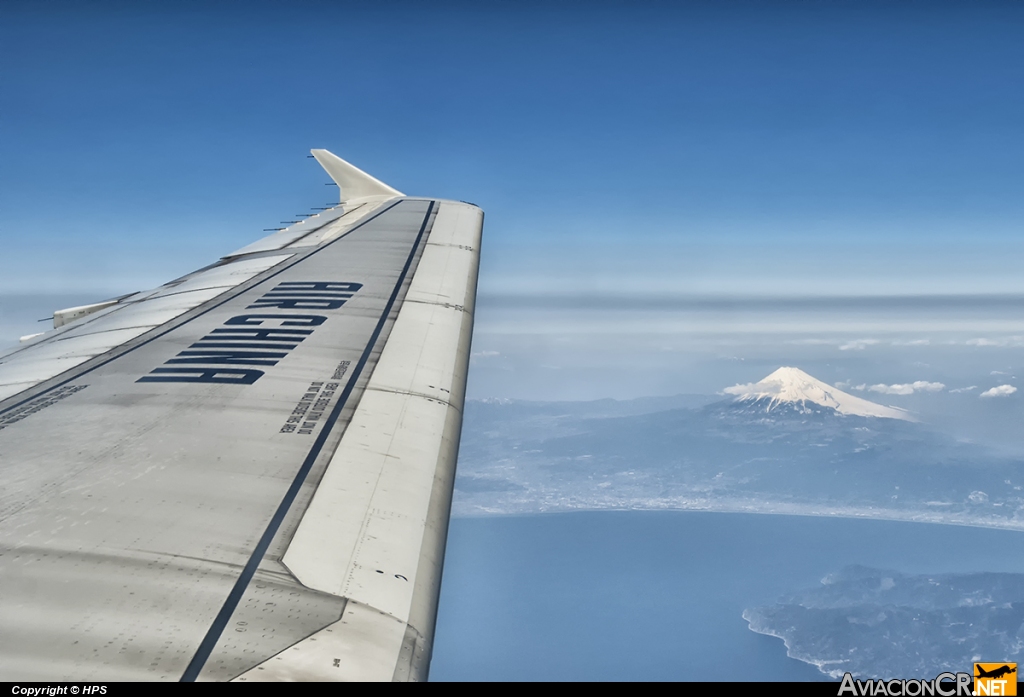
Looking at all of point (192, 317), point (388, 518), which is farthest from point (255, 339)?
point (388, 518)

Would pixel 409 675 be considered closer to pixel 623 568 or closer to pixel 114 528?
pixel 114 528

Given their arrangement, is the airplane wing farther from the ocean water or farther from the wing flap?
the ocean water

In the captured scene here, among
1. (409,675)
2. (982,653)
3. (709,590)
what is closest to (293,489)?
(409,675)

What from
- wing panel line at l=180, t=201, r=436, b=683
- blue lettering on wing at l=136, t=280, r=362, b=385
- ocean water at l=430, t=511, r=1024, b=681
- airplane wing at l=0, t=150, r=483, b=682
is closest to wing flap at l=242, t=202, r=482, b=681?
airplane wing at l=0, t=150, r=483, b=682

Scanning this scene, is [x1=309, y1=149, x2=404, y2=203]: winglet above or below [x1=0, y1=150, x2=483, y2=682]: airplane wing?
above

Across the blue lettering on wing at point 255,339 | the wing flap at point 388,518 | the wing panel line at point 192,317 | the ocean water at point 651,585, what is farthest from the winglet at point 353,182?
the ocean water at point 651,585

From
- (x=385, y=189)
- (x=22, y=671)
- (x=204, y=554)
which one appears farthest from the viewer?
(x=385, y=189)

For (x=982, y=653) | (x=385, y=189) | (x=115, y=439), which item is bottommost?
(x=982, y=653)
